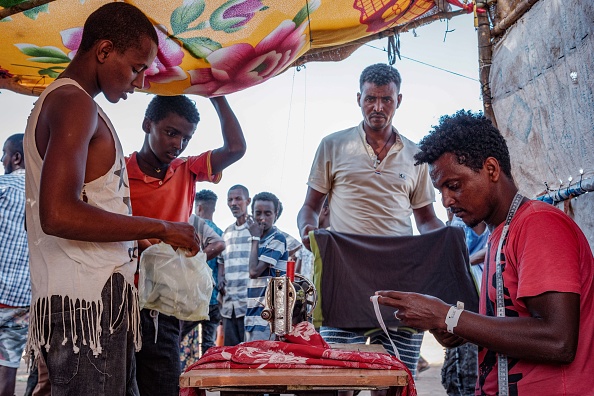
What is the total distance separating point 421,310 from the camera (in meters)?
2.10

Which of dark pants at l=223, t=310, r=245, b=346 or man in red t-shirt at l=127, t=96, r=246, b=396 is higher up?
man in red t-shirt at l=127, t=96, r=246, b=396

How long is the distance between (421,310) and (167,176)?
1.70m

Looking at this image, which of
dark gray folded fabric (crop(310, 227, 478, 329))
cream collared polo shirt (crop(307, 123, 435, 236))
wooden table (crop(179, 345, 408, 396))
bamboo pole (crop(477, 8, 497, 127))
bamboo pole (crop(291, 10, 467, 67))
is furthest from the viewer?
bamboo pole (crop(477, 8, 497, 127))

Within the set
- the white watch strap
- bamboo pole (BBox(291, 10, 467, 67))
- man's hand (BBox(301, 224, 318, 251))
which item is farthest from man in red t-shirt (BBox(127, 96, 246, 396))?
the white watch strap

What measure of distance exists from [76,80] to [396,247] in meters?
2.07

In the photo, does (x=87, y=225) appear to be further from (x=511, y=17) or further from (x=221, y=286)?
(x=221, y=286)

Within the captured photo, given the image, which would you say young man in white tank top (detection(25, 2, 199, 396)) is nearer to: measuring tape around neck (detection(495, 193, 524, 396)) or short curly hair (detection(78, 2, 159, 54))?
short curly hair (detection(78, 2, 159, 54))

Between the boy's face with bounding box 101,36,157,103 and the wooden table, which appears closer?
the wooden table

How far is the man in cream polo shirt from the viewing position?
3.82m

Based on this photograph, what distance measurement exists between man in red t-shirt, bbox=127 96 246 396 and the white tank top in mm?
838

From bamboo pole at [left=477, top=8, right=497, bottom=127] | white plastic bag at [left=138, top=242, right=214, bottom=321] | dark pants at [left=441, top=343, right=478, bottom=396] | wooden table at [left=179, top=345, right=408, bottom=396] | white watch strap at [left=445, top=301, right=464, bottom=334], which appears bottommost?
dark pants at [left=441, top=343, right=478, bottom=396]

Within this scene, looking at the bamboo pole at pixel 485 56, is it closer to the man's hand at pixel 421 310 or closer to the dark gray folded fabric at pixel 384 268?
the dark gray folded fabric at pixel 384 268

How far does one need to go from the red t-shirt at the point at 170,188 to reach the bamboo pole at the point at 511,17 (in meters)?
2.29

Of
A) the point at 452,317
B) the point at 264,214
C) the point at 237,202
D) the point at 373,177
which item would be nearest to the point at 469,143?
the point at 452,317
